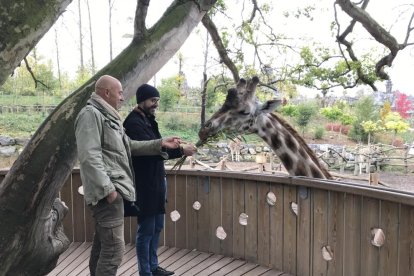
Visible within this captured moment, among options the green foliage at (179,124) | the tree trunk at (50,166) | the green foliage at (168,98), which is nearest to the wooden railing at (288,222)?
the tree trunk at (50,166)

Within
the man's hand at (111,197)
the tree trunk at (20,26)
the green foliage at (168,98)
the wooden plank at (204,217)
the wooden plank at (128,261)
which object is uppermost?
the green foliage at (168,98)

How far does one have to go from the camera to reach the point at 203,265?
431cm

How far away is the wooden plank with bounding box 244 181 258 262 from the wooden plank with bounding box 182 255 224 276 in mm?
307

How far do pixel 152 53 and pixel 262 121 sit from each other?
5.13 ft

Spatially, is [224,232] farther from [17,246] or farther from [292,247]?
[17,246]

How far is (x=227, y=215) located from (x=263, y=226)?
45 centimetres

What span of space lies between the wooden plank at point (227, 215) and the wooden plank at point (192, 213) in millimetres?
330

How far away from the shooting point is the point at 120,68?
3340mm

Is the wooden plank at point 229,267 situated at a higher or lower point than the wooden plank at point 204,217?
lower

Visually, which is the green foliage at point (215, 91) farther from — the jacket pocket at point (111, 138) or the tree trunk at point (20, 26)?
the tree trunk at point (20, 26)

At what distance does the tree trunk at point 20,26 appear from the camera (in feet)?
8.46

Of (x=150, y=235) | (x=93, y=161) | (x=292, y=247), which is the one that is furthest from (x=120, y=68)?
(x=292, y=247)

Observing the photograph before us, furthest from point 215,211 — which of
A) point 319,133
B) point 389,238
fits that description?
point 319,133

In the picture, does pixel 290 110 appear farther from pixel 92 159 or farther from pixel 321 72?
pixel 92 159
